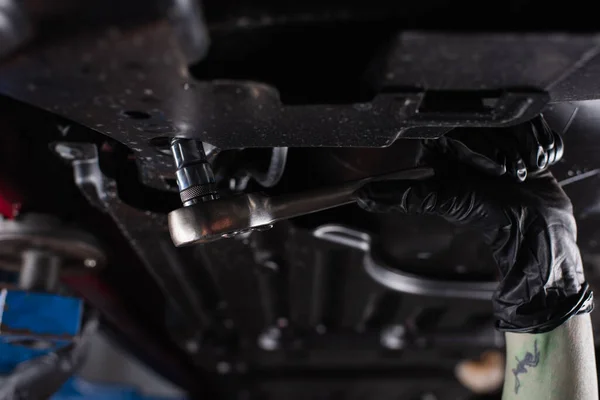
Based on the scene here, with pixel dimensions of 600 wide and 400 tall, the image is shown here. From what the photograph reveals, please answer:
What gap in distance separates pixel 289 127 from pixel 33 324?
0.78 metres

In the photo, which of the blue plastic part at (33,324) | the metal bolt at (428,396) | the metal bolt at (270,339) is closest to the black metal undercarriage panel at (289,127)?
the metal bolt at (270,339)

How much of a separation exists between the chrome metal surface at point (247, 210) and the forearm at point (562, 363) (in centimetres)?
26

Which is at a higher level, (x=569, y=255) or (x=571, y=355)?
(x=569, y=255)

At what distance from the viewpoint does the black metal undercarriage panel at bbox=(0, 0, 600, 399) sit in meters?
0.46

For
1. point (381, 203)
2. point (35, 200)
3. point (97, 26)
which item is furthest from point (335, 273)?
point (97, 26)

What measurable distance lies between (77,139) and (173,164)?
177 mm

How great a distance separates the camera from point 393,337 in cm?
152

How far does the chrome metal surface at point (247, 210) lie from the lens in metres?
0.62

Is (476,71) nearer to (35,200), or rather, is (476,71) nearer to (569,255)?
(569,255)

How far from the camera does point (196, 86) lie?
19.6 inches

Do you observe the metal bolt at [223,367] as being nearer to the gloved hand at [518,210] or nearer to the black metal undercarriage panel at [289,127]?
the black metal undercarriage panel at [289,127]

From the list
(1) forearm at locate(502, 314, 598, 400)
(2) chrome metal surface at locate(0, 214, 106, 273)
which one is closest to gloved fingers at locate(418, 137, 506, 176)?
(1) forearm at locate(502, 314, 598, 400)

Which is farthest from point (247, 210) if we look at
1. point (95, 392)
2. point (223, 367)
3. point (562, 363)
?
point (95, 392)

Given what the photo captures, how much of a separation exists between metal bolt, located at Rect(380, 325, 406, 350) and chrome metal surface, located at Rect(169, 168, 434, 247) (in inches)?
34.1
